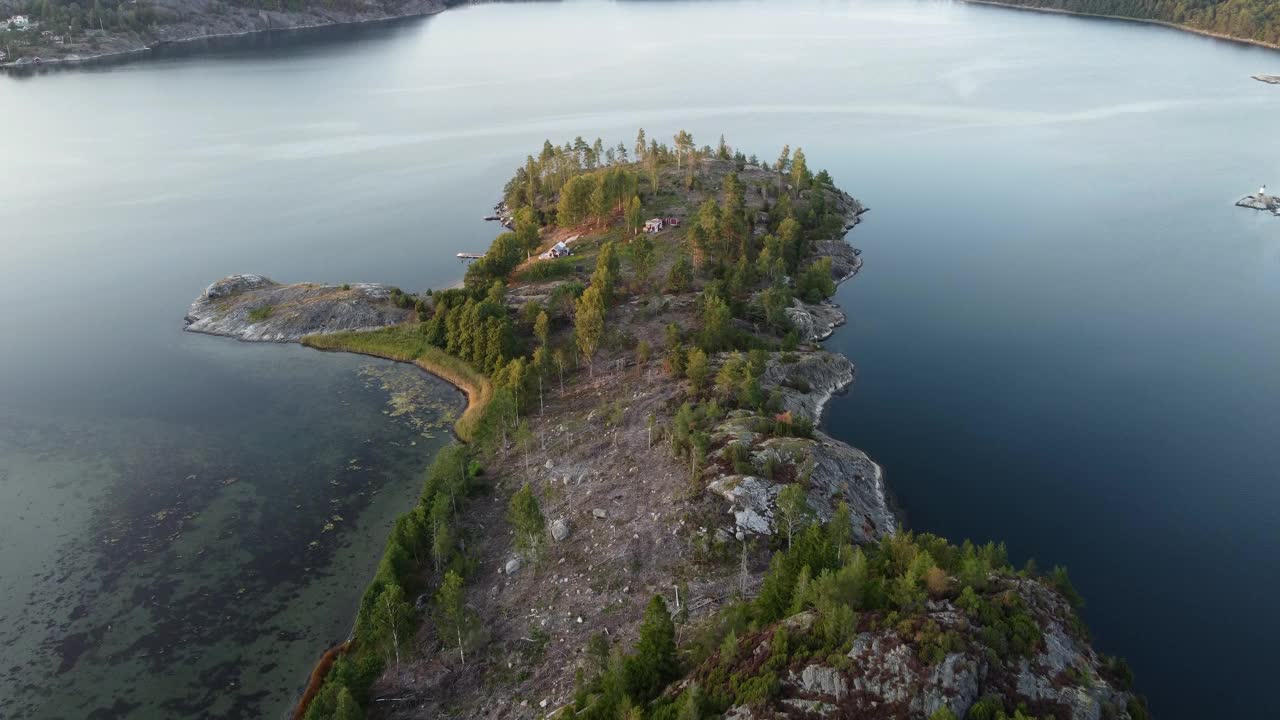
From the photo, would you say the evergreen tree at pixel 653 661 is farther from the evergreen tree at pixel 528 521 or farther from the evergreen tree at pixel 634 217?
the evergreen tree at pixel 634 217

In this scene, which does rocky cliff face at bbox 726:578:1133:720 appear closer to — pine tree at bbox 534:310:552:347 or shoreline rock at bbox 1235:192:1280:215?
pine tree at bbox 534:310:552:347

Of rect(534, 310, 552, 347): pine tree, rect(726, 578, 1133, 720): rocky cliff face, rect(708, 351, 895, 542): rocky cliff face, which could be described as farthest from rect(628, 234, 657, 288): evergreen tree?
rect(726, 578, 1133, 720): rocky cliff face

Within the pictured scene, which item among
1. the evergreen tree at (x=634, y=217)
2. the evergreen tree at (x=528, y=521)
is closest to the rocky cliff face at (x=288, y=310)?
the evergreen tree at (x=634, y=217)

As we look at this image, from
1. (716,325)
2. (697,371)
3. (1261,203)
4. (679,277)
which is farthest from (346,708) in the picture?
(1261,203)

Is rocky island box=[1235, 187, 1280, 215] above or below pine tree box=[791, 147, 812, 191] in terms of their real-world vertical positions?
below

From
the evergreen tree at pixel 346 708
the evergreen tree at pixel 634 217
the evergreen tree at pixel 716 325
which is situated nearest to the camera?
the evergreen tree at pixel 346 708

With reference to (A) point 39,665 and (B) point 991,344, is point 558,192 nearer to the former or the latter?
(B) point 991,344

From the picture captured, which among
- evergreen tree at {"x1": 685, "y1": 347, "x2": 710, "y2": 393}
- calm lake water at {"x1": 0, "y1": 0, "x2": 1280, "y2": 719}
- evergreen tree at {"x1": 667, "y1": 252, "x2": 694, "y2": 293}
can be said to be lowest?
calm lake water at {"x1": 0, "y1": 0, "x2": 1280, "y2": 719}
